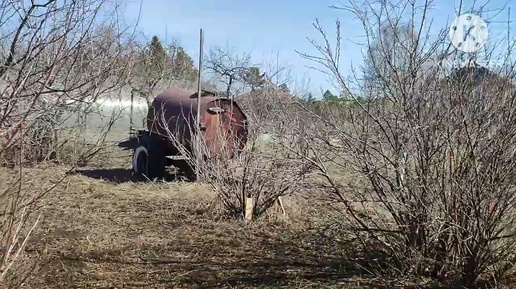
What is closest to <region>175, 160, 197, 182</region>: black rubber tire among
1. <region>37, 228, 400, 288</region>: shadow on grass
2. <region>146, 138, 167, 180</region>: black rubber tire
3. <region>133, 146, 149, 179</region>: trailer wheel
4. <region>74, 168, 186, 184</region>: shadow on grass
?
<region>74, 168, 186, 184</region>: shadow on grass

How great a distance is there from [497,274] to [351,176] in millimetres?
1368

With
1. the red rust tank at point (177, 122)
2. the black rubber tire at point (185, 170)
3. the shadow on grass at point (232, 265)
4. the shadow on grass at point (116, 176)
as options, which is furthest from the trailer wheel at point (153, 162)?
the shadow on grass at point (232, 265)

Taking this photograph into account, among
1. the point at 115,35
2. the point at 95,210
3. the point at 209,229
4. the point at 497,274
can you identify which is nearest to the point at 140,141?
the point at 95,210

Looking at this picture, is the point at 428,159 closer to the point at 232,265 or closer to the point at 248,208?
the point at 232,265

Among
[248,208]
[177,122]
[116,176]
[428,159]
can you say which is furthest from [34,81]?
[116,176]

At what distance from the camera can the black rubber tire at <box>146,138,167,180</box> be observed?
10836 millimetres

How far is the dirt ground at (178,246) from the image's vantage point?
482 cm

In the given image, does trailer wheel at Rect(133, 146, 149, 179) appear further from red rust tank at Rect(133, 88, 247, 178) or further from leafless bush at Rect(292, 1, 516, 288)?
leafless bush at Rect(292, 1, 516, 288)

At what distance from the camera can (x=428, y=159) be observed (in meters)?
4.07

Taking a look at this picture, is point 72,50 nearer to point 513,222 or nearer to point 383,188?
point 383,188

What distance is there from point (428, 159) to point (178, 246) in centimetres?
304

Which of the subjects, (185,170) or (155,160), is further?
(185,170)

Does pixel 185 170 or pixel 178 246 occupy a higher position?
pixel 185 170

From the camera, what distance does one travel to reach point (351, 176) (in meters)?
4.59
